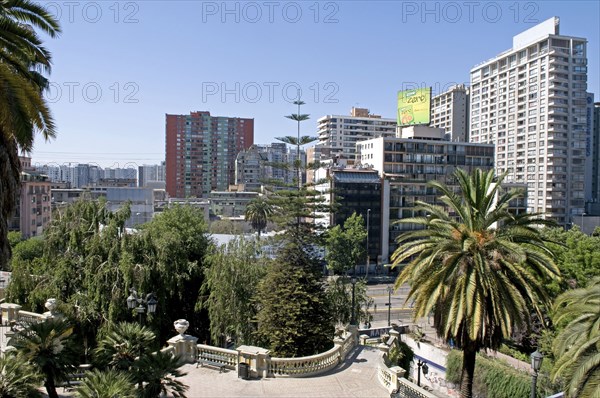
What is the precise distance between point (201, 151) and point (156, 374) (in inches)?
4421

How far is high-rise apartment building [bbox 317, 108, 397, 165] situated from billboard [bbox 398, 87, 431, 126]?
3557 centimetres

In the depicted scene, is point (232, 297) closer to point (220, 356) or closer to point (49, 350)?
point (220, 356)

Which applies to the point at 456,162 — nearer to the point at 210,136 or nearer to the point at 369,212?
the point at 369,212

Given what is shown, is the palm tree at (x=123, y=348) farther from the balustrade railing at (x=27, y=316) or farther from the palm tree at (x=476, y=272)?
the balustrade railing at (x=27, y=316)

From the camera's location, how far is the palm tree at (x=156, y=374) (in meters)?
10.8

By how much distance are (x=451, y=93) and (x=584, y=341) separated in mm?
98027

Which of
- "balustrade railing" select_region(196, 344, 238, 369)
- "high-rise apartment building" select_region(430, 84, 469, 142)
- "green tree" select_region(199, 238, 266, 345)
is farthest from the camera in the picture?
"high-rise apartment building" select_region(430, 84, 469, 142)

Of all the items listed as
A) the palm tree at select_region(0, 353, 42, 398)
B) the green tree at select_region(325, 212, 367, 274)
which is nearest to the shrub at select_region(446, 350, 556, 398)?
the palm tree at select_region(0, 353, 42, 398)

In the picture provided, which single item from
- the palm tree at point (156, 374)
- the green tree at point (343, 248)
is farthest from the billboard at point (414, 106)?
the palm tree at point (156, 374)

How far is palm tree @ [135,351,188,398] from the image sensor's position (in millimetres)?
10773

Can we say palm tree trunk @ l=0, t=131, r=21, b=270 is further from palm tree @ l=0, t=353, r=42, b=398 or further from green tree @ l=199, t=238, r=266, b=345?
green tree @ l=199, t=238, r=266, b=345

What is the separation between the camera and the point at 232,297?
20.1m

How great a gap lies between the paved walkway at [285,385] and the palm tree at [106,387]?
4.43 metres

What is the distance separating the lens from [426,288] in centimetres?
1359
